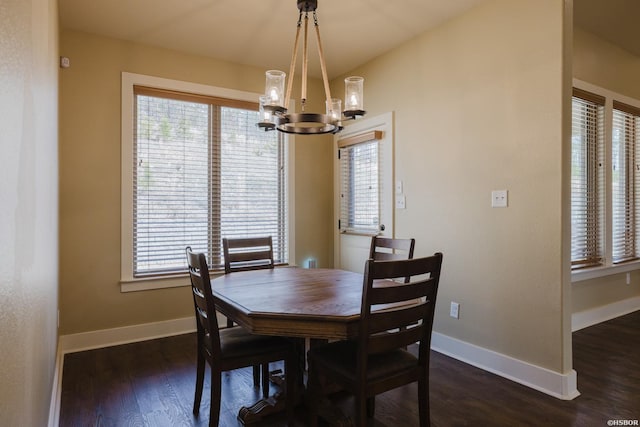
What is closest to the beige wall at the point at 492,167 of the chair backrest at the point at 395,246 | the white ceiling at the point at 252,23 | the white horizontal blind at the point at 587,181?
the white ceiling at the point at 252,23

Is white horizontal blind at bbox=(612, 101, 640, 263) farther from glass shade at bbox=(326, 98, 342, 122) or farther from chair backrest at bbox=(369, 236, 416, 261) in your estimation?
glass shade at bbox=(326, 98, 342, 122)

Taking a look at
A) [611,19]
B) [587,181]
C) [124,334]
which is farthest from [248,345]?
[611,19]

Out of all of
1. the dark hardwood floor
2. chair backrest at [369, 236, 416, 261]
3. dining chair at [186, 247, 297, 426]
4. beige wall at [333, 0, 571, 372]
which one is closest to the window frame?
the dark hardwood floor

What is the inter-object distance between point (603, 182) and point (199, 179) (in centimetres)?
407

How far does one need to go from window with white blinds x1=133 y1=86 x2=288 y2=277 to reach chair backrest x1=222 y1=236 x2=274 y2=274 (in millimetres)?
901

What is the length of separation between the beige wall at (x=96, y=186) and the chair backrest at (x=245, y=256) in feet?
3.30

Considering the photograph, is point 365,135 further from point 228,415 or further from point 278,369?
point 228,415

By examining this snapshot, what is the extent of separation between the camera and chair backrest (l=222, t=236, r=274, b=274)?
9.27 feet

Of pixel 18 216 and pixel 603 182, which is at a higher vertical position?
pixel 603 182

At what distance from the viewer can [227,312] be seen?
6.27 feet

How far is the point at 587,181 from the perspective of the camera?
361cm

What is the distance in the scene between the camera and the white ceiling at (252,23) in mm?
2750

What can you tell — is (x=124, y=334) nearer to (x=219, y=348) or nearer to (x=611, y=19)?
(x=219, y=348)

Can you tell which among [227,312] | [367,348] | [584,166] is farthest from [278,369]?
[584,166]
